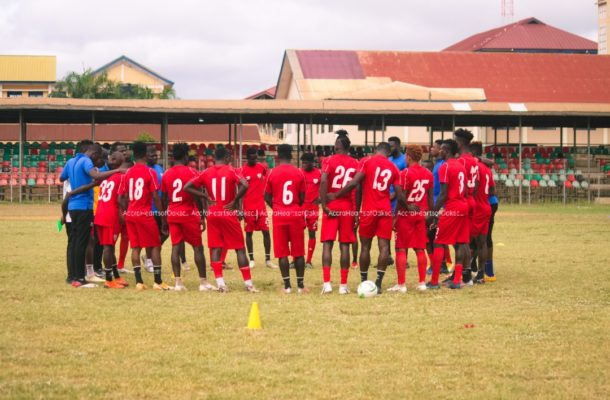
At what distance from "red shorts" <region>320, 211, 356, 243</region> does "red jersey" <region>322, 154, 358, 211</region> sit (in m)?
0.13

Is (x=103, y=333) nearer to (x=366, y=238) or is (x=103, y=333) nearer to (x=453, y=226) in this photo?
(x=366, y=238)

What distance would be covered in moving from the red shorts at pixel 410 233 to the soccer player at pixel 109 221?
415 cm

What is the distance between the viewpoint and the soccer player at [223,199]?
13.1 metres

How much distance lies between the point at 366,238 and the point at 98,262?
4.89 meters

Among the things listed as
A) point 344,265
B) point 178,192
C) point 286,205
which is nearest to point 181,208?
point 178,192

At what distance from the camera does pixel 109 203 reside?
14062 millimetres

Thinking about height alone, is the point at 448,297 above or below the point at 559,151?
below

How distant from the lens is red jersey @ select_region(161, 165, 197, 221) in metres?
13.3

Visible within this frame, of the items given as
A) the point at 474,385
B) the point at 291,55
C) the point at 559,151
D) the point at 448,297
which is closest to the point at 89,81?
the point at 291,55

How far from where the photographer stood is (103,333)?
384 inches

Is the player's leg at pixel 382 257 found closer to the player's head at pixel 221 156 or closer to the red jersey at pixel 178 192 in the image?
the player's head at pixel 221 156

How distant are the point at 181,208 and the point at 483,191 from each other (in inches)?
182

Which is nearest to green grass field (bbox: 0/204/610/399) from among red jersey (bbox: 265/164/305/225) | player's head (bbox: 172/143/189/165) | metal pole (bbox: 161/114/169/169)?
red jersey (bbox: 265/164/305/225)

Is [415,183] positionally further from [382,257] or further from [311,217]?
[311,217]
